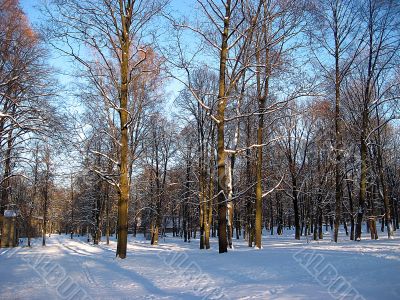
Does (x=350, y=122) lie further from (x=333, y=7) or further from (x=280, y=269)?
(x=280, y=269)

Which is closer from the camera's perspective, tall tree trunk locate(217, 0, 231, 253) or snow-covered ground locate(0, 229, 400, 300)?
snow-covered ground locate(0, 229, 400, 300)

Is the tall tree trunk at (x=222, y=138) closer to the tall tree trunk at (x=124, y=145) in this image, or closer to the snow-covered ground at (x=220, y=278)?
the snow-covered ground at (x=220, y=278)

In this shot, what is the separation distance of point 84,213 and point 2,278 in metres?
36.0

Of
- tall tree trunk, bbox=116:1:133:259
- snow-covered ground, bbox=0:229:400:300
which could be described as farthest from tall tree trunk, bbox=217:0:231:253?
tall tree trunk, bbox=116:1:133:259

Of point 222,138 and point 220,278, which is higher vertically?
point 222,138

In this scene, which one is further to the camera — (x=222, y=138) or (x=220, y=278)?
(x=222, y=138)

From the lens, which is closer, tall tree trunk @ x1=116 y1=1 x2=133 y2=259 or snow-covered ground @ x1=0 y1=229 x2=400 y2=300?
snow-covered ground @ x1=0 y1=229 x2=400 y2=300

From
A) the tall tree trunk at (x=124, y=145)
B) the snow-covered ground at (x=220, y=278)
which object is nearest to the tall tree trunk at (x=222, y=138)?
the snow-covered ground at (x=220, y=278)

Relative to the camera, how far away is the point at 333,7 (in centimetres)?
1870

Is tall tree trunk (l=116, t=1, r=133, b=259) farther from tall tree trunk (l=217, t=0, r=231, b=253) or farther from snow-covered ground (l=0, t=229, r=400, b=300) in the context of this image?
tall tree trunk (l=217, t=0, r=231, b=253)

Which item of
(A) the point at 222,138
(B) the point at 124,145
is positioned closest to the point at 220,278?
(A) the point at 222,138

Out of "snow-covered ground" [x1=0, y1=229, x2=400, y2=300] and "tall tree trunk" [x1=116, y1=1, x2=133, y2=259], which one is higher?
"tall tree trunk" [x1=116, y1=1, x2=133, y2=259]

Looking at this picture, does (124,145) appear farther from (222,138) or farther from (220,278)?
(220,278)

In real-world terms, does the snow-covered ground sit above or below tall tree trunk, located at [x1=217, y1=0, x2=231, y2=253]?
below
